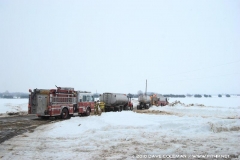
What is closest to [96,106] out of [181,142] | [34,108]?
[34,108]

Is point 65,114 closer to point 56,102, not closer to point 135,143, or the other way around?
point 56,102

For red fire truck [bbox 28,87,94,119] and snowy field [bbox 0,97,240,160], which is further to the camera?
red fire truck [bbox 28,87,94,119]

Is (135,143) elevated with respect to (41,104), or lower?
lower

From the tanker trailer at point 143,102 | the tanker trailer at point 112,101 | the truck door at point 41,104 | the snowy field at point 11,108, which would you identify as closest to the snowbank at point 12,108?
the snowy field at point 11,108

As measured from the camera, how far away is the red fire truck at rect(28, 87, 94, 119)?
22141 millimetres

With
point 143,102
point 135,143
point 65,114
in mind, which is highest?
point 143,102

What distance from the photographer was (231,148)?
9.16 metres

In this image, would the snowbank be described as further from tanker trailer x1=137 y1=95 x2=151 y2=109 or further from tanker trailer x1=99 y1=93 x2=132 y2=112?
tanker trailer x1=137 y1=95 x2=151 y2=109

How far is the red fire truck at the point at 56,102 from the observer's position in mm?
22141

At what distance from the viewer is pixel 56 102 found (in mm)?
22859

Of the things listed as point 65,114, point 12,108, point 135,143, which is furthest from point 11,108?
point 135,143

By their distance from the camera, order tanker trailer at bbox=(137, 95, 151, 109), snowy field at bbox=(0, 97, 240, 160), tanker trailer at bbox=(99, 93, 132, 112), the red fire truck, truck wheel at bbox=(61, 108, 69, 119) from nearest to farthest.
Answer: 1. snowy field at bbox=(0, 97, 240, 160)
2. the red fire truck
3. truck wheel at bbox=(61, 108, 69, 119)
4. tanker trailer at bbox=(99, 93, 132, 112)
5. tanker trailer at bbox=(137, 95, 151, 109)

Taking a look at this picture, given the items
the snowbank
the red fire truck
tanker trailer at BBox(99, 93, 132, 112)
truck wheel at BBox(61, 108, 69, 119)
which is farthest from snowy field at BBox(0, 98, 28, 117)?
tanker trailer at BBox(99, 93, 132, 112)

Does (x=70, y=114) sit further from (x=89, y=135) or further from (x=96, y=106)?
(x=89, y=135)
